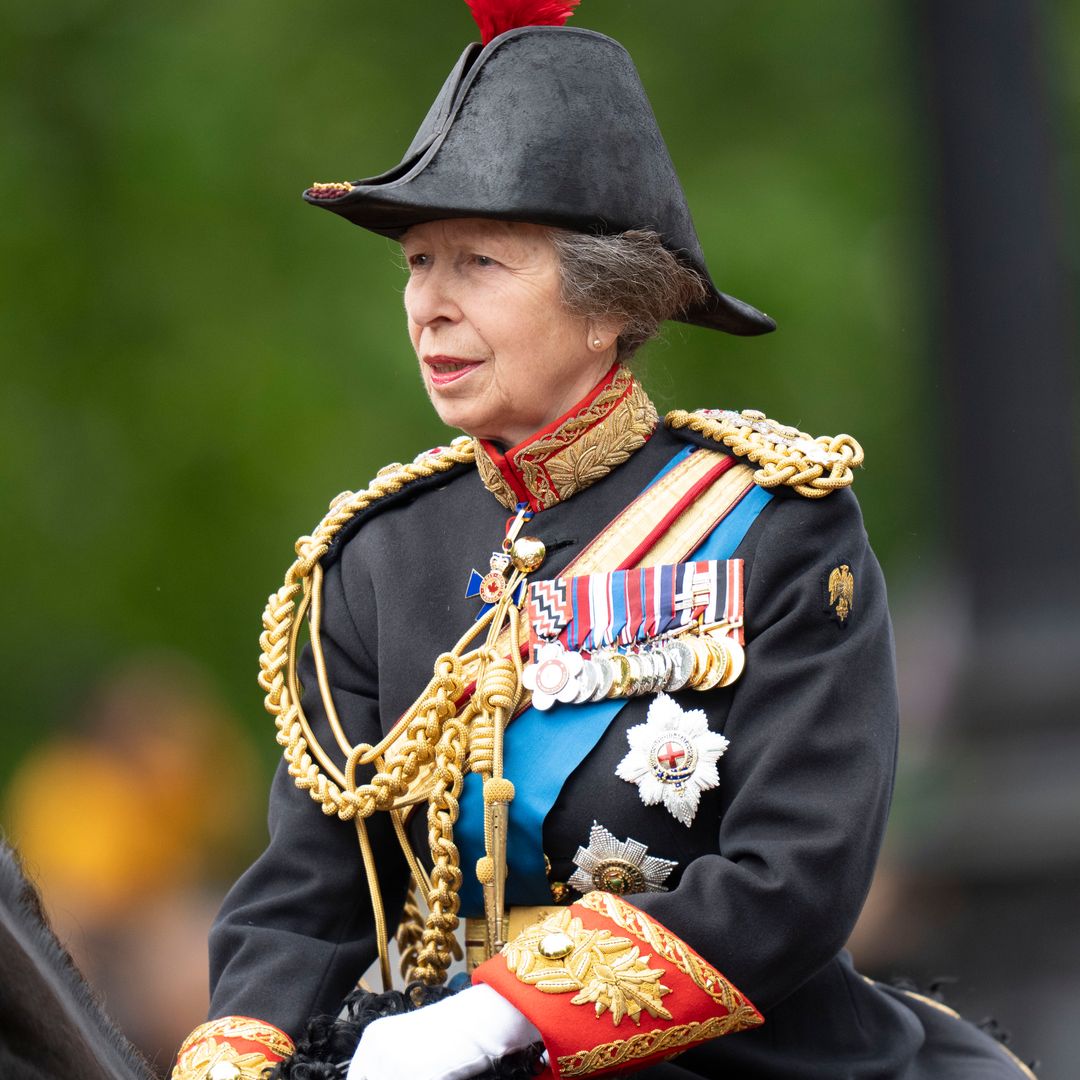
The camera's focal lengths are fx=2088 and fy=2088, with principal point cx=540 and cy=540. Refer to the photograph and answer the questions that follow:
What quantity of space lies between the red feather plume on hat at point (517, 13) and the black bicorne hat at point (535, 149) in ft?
0.15

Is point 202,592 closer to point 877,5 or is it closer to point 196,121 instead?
point 196,121

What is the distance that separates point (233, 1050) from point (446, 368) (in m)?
1.11

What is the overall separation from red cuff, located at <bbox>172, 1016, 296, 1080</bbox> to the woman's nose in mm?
1139

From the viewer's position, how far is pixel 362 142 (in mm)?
10234

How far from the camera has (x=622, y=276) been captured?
3287 mm

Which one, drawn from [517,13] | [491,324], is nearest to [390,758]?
[491,324]

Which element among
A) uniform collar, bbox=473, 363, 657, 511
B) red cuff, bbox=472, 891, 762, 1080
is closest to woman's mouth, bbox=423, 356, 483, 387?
uniform collar, bbox=473, 363, 657, 511

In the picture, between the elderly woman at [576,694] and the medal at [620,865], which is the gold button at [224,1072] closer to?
the elderly woman at [576,694]

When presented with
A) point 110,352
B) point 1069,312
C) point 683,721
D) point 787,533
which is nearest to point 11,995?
point 683,721

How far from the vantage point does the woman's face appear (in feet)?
10.7

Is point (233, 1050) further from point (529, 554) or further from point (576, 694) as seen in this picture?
point (529, 554)

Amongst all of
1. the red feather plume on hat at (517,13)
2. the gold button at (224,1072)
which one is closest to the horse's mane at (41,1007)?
the gold button at (224,1072)

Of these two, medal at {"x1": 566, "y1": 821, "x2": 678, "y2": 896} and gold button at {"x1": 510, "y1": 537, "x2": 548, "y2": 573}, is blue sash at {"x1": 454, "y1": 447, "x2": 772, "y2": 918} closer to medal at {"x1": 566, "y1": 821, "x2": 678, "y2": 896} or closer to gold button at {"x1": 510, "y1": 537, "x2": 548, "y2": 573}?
medal at {"x1": 566, "y1": 821, "x2": 678, "y2": 896}

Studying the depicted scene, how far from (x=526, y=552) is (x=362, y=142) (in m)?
7.13
